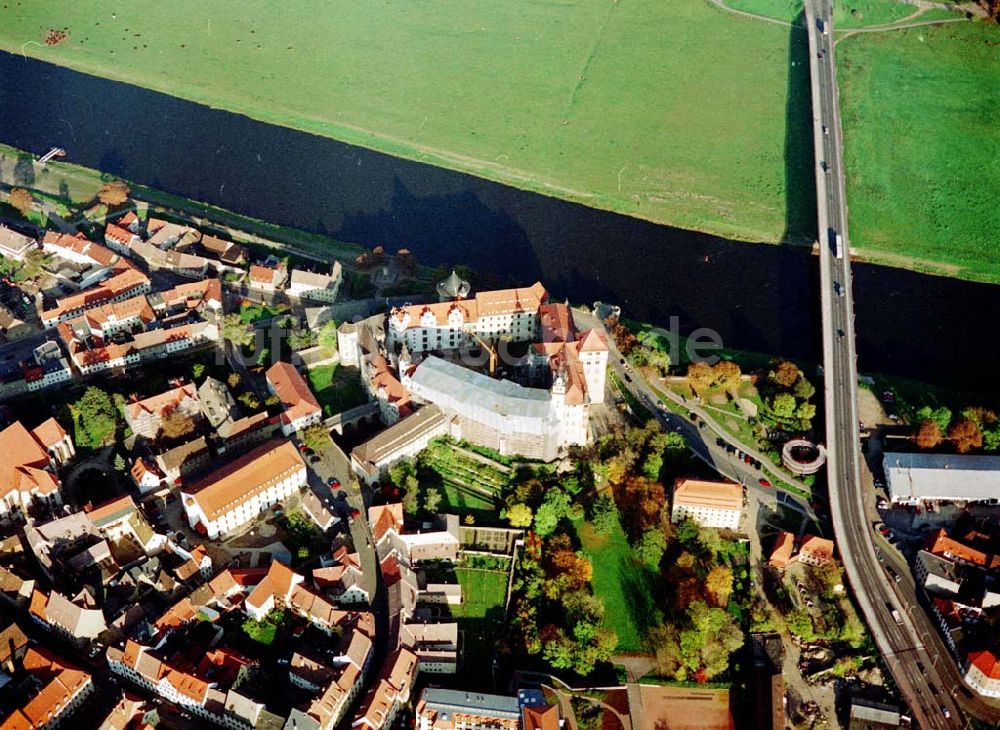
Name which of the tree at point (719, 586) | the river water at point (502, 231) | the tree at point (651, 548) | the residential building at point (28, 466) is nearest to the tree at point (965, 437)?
the river water at point (502, 231)

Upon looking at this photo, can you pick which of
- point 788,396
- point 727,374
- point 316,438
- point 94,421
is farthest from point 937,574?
point 94,421

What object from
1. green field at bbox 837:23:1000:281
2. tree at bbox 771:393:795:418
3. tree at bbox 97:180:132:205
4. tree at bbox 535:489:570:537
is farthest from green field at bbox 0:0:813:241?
tree at bbox 535:489:570:537

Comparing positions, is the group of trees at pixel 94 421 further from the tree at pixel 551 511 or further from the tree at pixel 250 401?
the tree at pixel 551 511

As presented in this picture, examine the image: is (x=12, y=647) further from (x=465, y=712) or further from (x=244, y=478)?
(x=465, y=712)

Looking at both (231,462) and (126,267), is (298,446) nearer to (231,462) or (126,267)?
(231,462)

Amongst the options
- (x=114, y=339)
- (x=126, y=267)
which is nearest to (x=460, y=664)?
(x=114, y=339)

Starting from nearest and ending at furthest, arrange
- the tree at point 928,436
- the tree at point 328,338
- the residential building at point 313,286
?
the tree at point 928,436, the tree at point 328,338, the residential building at point 313,286

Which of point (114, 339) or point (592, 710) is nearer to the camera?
point (592, 710)
